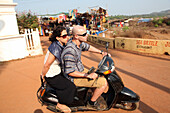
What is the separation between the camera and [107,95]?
9.63 ft

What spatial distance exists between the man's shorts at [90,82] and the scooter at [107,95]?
0.10 m

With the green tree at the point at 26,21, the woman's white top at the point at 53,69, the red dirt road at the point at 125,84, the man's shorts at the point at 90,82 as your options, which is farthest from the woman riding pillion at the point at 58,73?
the green tree at the point at 26,21

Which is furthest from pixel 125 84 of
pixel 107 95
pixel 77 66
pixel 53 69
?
pixel 53 69

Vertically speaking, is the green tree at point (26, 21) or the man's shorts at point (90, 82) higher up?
the green tree at point (26, 21)

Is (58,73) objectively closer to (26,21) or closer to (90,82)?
(90,82)

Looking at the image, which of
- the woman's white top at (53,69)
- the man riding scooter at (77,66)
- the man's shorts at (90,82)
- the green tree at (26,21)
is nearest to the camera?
the man riding scooter at (77,66)

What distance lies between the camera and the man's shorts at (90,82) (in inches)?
101

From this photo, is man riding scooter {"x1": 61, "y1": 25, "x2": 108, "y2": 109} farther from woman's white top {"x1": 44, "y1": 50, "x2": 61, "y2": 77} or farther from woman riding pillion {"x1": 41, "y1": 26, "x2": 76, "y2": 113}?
woman's white top {"x1": 44, "y1": 50, "x2": 61, "y2": 77}

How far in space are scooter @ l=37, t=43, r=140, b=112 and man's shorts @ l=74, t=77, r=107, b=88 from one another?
10 cm

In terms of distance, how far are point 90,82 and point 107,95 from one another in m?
0.60

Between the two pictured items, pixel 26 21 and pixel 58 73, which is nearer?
pixel 58 73

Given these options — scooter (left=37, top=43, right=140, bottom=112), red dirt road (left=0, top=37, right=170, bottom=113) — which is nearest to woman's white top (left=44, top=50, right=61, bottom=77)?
scooter (left=37, top=43, right=140, bottom=112)

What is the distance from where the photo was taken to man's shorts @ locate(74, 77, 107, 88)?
2.57m

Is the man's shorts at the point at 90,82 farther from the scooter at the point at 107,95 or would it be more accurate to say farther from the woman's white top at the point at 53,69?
the woman's white top at the point at 53,69
